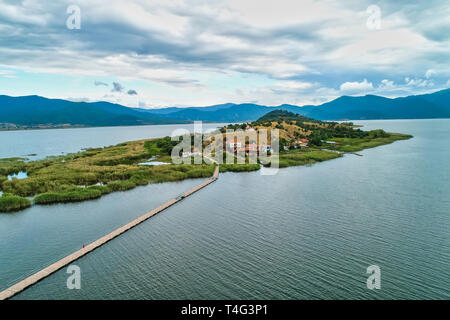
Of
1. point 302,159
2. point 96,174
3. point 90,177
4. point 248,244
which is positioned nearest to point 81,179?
point 90,177

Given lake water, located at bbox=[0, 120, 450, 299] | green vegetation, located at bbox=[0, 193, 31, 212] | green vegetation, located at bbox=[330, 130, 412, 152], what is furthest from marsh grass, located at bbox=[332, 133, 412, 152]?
green vegetation, located at bbox=[0, 193, 31, 212]

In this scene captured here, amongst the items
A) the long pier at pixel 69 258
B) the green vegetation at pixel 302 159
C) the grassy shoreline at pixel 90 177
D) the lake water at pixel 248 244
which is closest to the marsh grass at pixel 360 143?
the green vegetation at pixel 302 159

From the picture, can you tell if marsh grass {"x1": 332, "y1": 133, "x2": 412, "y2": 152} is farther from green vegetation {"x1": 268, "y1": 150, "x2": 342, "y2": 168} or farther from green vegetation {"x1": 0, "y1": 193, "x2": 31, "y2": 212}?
green vegetation {"x1": 0, "y1": 193, "x2": 31, "y2": 212}

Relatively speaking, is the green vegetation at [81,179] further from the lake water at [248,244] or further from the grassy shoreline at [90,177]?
the lake water at [248,244]

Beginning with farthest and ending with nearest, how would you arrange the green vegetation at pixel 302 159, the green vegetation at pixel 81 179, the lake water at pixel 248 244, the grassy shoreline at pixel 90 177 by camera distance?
the green vegetation at pixel 302 159 → the green vegetation at pixel 81 179 → the grassy shoreline at pixel 90 177 → the lake water at pixel 248 244
